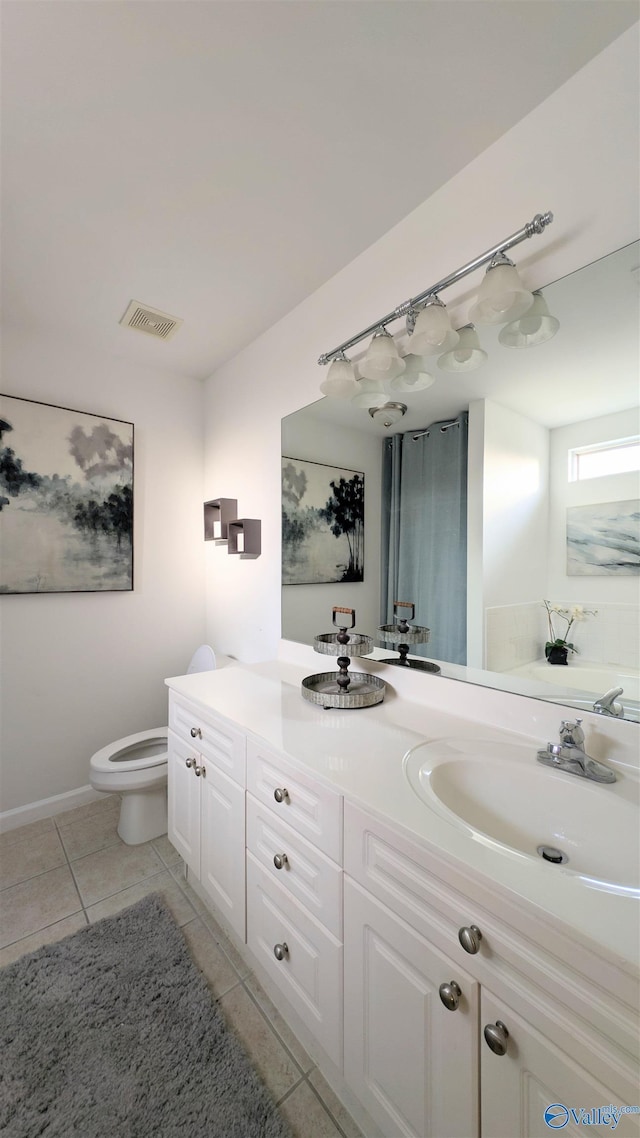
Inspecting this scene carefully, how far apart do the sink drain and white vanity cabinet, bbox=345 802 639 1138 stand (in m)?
0.28

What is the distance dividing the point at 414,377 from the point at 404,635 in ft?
2.88

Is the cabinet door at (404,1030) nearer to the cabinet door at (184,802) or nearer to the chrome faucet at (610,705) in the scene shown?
the chrome faucet at (610,705)

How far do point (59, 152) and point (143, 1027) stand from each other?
8.22 ft

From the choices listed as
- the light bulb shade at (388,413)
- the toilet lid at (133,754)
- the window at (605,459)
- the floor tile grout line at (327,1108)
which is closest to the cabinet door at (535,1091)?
the floor tile grout line at (327,1108)

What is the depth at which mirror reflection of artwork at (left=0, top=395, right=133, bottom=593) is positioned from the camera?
195 centimetres

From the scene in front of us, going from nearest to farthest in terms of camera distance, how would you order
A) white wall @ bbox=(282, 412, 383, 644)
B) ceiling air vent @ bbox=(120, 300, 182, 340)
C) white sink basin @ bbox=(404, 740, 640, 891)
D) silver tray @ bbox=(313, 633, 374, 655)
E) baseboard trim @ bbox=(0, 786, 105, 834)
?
white sink basin @ bbox=(404, 740, 640, 891)
silver tray @ bbox=(313, 633, 374, 655)
white wall @ bbox=(282, 412, 383, 644)
ceiling air vent @ bbox=(120, 300, 182, 340)
baseboard trim @ bbox=(0, 786, 105, 834)

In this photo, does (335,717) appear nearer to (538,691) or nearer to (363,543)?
(538,691)

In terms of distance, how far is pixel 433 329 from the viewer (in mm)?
1141

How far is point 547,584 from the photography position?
1.06 m

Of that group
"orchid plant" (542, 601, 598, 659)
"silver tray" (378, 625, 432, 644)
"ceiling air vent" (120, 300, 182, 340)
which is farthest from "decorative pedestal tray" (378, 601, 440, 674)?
"ceiling air vent" (120, 300, 182, 340)

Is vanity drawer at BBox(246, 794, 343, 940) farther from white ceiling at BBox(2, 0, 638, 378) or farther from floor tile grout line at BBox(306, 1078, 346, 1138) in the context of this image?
white ceiling at BBox(2, 0, 638, 378)

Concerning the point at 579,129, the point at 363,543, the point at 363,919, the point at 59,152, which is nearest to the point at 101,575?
the point at 363,543

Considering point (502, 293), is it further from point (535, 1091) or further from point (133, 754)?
point (133, 754)

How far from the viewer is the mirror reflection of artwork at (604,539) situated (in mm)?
907
